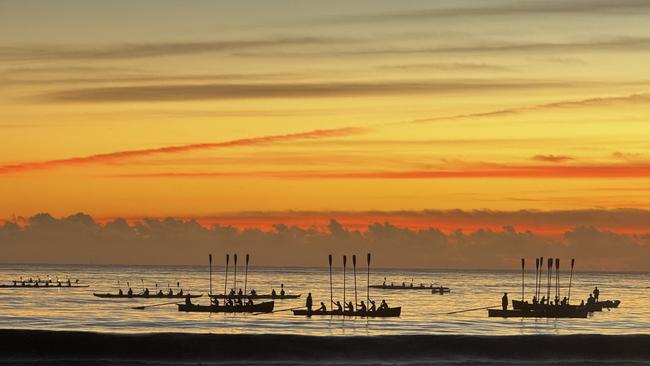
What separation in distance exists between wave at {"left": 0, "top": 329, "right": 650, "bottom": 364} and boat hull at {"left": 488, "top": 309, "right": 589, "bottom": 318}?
193 feet

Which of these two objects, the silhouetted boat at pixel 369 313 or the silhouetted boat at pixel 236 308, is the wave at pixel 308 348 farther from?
the silhouetted boat at pixel 236 308

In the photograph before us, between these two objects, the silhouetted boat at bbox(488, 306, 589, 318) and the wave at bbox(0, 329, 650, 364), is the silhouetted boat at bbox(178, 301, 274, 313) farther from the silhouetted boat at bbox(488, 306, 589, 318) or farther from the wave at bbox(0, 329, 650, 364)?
the wave at bbox(0, 329, 650, 364)

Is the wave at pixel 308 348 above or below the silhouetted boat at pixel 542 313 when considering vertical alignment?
below

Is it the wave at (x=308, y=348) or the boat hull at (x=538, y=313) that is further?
the boat hull at (x=538, y=313)

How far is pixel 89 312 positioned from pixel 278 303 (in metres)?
28.4

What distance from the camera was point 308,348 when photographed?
34.4 meters

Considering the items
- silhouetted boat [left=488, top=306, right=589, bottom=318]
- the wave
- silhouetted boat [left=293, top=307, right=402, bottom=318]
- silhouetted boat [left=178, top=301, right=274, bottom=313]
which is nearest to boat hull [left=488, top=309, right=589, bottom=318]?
silhouetted boat [left=488, top=306, right=589, bottom=318]

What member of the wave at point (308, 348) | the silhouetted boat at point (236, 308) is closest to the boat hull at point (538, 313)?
the silhouetted boat at point (236, 308)

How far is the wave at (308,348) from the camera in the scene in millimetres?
33062

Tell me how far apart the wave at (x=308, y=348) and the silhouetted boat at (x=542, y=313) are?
2322 inches

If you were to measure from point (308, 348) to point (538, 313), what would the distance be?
63.7 metres

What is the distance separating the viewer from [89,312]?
101188 millimetres

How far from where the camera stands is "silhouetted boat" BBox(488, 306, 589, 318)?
94438 mm

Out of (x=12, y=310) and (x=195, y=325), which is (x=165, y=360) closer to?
(x=195, y=325)
